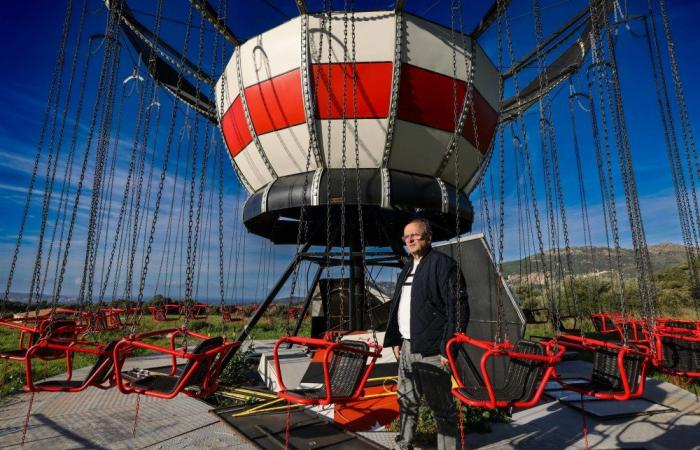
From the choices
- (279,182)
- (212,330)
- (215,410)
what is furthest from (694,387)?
(212,330)

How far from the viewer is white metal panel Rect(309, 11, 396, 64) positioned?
6.62 m

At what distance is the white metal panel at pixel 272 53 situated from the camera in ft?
22.6

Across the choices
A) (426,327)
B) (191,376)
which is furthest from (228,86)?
(426,327)

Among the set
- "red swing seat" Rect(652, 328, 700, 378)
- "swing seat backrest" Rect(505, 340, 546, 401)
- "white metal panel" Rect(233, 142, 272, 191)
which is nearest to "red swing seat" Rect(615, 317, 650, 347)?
"red swing seat" Rect(652, 328, 700, 378)

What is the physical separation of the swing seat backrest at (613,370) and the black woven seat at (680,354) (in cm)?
242

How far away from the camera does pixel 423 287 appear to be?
3.41 metres

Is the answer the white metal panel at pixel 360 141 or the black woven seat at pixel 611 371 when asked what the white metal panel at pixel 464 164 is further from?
the black woven seat at pixel 611 371

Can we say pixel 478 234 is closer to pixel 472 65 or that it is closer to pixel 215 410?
pixel 472 65

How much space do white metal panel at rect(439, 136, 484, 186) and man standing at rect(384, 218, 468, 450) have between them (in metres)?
4.26

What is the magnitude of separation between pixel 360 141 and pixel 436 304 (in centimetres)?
424

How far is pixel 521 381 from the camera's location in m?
3.38

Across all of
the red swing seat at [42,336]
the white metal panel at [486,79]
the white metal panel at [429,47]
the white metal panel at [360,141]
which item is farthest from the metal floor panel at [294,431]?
the white metal panel at [486,79]

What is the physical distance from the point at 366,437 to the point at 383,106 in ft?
17.1

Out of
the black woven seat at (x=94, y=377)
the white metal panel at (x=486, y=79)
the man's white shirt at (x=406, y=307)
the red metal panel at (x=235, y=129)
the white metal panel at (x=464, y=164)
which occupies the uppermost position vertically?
the white metal panel at (x=486, y=79)
